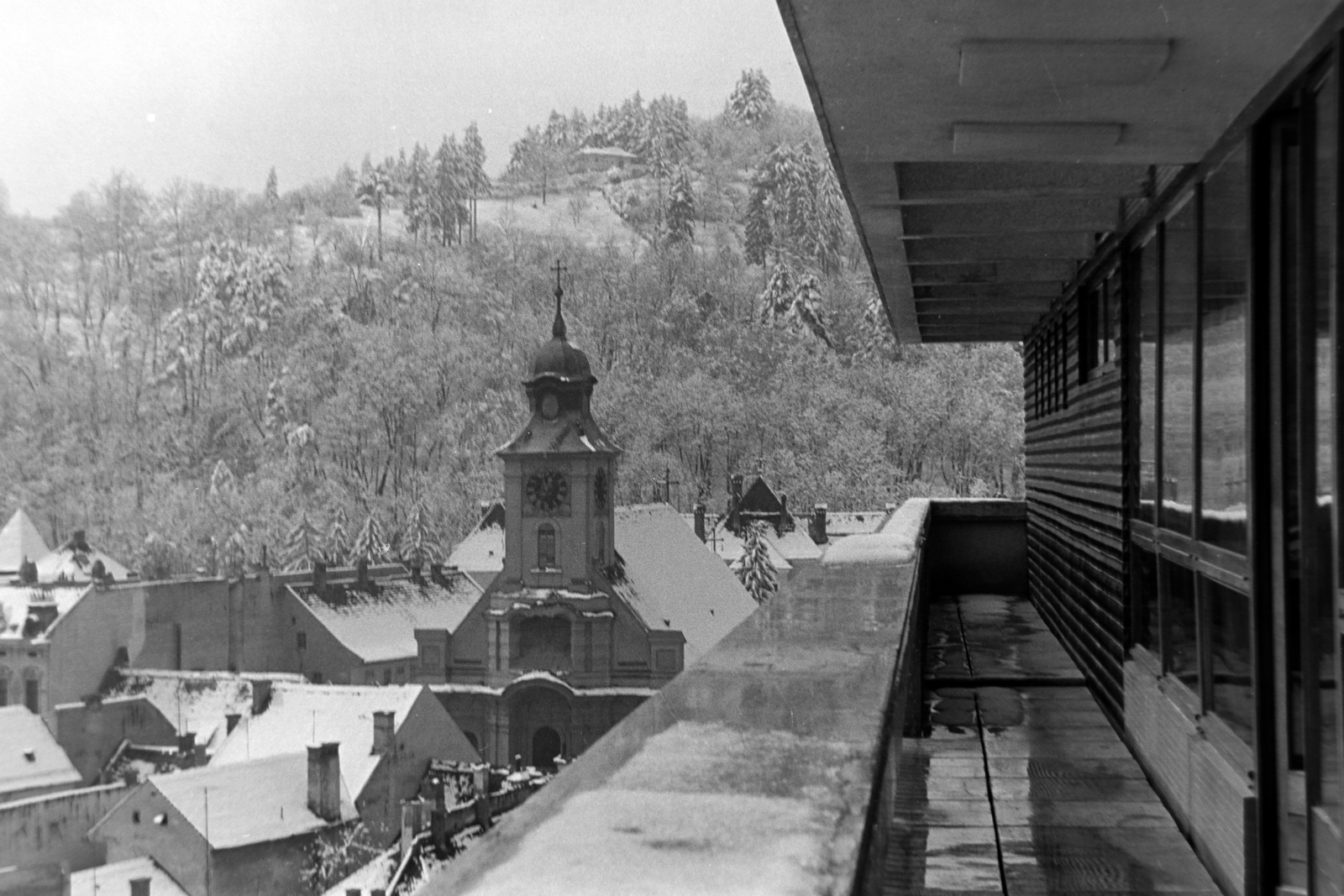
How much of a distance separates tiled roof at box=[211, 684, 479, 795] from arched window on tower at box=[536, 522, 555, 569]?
32.0 feet

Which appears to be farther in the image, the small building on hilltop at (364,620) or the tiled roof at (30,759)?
the small building on hilltop at (364,620)

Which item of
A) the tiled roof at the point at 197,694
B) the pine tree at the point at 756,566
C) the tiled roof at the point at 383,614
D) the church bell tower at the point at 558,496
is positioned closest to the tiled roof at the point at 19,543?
the tiled roof at the point at 197,694

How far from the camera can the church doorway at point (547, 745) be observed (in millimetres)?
50500

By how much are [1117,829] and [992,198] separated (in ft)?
6.04

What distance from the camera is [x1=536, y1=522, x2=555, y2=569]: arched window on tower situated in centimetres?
5428

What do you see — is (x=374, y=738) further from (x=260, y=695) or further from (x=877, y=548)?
(x=877, y=548)

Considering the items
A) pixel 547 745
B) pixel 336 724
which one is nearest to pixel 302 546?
pixel 547 745

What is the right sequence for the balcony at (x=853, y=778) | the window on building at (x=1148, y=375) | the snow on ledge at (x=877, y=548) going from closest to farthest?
the balcony at (x=853, y=778) → the window on building at (x=1148, y=375) → the snow on ledge at (x=877, y=548)

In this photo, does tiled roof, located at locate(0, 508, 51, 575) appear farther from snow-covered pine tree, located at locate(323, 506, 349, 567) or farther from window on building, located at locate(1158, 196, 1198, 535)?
window on building, located at locate(1158, 196, 1198, 535)

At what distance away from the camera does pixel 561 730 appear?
50.9m

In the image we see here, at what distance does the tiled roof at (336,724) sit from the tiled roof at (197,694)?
1.78m

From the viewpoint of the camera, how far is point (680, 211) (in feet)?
259

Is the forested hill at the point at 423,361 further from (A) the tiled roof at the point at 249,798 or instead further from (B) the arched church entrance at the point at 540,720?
(A) the tiled roof at the point at 249,798

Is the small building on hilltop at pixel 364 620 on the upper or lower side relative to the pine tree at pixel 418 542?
lower
